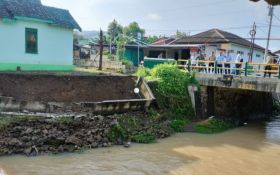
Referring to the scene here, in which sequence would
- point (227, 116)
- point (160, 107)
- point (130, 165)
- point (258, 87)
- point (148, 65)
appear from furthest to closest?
point (148, 65), point (227, 116), point (160, 107), point (258, 87), point (130, 165)

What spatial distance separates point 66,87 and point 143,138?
5247 mm

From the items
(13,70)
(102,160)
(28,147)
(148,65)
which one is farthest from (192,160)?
(148,65)

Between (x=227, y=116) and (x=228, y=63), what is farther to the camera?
(x=227, y=116)

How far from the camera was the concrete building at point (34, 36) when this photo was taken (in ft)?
65.1

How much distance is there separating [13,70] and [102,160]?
34.4 feet

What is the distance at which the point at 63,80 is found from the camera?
1803 cm

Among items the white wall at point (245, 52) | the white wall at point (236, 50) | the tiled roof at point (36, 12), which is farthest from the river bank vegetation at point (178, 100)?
the white wall at point (245, 52)

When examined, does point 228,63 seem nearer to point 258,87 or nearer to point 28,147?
point 258,87

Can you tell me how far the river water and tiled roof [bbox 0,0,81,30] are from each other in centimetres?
1086

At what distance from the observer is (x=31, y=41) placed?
21.2 meters

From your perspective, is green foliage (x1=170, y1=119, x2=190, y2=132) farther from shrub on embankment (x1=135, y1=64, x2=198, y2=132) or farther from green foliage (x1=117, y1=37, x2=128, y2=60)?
green foliage (x1=117, y1=37, x2=128, y2=60)

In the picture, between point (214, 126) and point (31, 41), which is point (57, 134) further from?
point (31, 41)

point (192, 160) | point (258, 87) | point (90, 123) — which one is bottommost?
point (192, 160)

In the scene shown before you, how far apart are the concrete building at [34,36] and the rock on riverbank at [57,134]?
24.5ft
